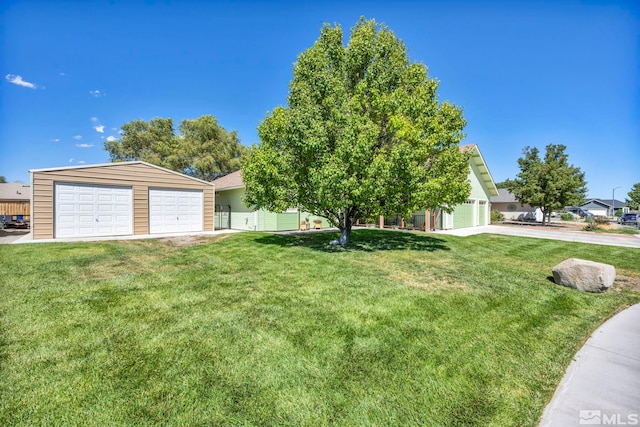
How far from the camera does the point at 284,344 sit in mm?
3381

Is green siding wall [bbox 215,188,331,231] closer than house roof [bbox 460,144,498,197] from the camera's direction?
Yes

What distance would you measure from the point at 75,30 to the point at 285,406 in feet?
60.2

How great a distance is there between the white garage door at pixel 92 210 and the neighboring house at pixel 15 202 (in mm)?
15608

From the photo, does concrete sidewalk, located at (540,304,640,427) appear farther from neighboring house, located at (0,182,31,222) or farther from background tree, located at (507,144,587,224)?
neighboring house, located at (0,182,31,222)

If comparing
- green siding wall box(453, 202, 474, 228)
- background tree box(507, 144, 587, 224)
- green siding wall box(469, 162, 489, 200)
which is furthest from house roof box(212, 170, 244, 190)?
background tree box(507, 144, 587, 224)

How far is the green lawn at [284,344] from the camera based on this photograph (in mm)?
2352

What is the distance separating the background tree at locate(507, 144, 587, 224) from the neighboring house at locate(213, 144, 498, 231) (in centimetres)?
754

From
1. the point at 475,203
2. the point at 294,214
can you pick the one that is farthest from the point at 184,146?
the point at 475,203

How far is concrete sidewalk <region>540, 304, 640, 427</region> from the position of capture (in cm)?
232

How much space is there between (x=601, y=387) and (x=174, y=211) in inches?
721

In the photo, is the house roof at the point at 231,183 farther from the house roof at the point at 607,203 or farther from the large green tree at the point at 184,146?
the house roof at the point at 607,203

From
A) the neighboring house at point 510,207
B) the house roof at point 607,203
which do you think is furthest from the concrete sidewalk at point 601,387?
the house roof at point 607,203

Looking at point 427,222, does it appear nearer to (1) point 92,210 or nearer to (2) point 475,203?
(2) point 475,203

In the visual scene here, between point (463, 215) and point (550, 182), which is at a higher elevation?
point (550, 182)
